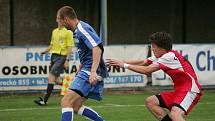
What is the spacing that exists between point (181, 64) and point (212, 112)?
185 inches

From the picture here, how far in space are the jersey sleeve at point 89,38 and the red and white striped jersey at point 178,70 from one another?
941 mm

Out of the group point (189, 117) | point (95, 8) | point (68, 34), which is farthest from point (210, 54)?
point (95, 8)

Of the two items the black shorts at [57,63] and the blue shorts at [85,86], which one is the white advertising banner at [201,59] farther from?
the blue shorts at [85,86]

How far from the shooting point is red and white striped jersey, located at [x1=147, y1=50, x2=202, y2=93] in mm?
9453

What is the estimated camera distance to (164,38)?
9500mm

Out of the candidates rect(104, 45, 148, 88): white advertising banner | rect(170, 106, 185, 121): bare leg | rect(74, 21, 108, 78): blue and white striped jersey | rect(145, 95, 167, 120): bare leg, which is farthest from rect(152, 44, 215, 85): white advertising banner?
rect(170, 106, 185, 121): bare leg

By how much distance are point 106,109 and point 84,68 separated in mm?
4428

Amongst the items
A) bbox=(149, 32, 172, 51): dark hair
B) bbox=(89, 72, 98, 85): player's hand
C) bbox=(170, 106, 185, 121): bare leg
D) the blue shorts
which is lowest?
bbox=(170, 106, 185, 121): bare leg

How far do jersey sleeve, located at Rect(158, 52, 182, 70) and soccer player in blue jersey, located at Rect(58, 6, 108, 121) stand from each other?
956mm

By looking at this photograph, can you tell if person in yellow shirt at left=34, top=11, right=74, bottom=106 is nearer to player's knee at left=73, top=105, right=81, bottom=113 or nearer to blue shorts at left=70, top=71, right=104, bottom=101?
player's knee at left=73, top=105, right=81, bottom=113

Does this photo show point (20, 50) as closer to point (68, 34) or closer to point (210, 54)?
point (68, 34)

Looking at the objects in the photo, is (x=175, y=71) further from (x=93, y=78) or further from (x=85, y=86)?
(x=85, y=86)

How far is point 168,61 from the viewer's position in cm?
945

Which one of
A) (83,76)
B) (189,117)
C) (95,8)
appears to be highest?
(95,8)
